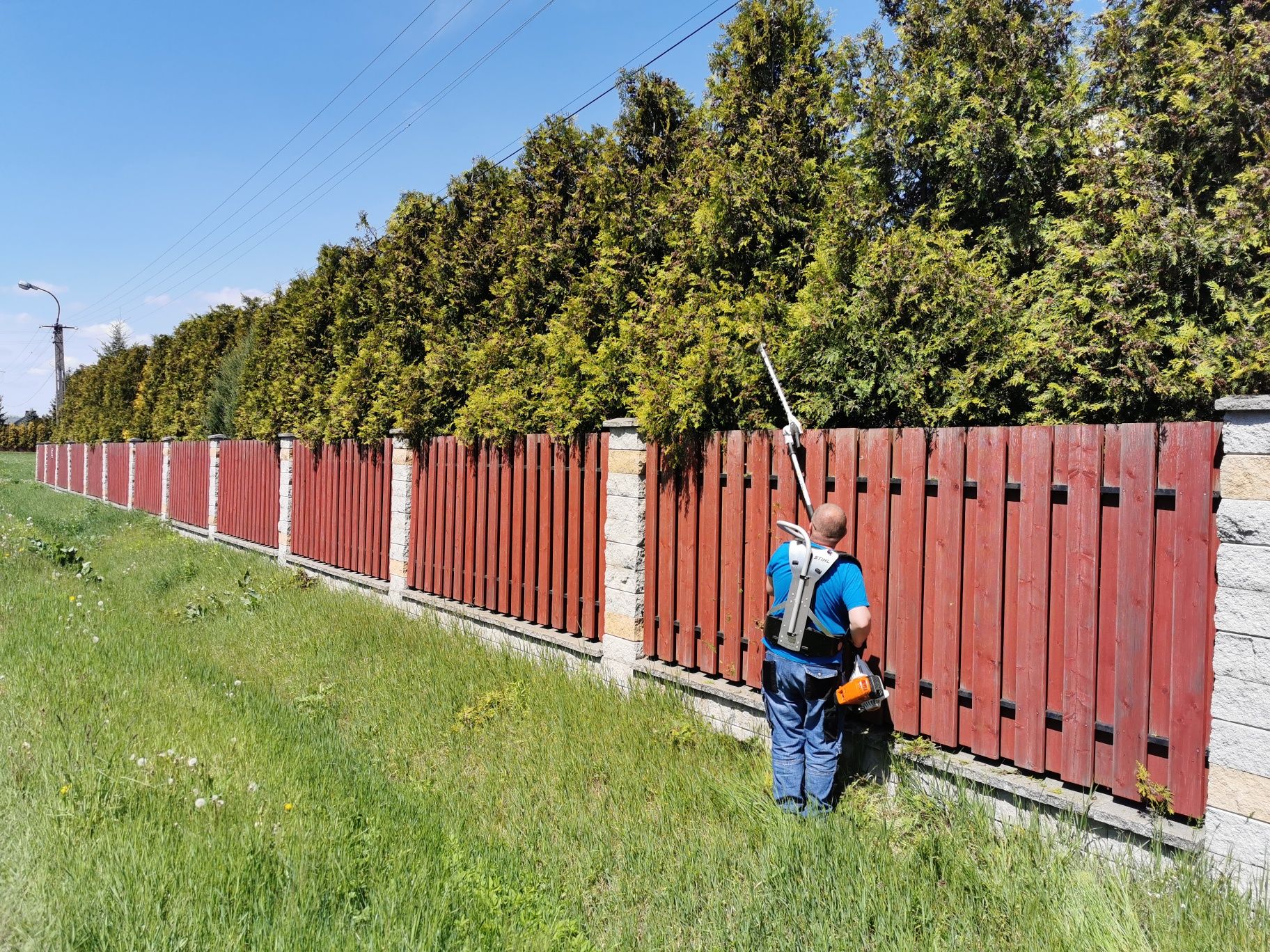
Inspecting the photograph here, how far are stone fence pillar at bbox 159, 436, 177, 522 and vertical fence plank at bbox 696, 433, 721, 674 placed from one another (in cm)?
1829

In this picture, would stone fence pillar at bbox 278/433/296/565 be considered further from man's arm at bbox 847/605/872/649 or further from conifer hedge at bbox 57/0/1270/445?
man's arm at bbox 847/605/872/649

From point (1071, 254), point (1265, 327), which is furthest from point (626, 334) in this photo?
point (1265, 327)

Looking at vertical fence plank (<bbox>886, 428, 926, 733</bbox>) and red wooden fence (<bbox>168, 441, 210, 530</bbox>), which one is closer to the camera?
vertical fence plank (<bbox>886, 428, 926, 733</bbox>)

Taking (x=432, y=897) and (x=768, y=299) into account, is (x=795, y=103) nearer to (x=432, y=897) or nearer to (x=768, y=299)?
(x=768, y=299)

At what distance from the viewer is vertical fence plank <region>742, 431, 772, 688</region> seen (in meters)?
5.26

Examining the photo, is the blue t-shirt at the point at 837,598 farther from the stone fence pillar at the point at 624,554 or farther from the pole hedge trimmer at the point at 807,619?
the stone fence pillar at the point at 624,554

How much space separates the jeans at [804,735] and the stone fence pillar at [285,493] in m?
10.7

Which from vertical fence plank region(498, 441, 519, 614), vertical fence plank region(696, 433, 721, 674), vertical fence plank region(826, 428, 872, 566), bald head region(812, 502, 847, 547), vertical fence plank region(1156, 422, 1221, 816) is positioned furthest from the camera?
vertical fence plank region(498, 441, 519, 614)

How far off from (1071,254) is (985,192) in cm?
103

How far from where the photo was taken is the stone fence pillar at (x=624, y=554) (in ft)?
20.7

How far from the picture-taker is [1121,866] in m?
3.38

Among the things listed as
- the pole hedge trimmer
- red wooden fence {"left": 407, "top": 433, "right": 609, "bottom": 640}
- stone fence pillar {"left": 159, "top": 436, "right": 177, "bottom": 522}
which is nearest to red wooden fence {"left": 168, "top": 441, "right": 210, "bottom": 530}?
stone fence pillar {"left": 159, "top": 436, "right": 177, "bottom": 522}

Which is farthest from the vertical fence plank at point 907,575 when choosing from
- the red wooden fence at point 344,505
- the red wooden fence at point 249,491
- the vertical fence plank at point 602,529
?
the red wooden fence at point 249,491

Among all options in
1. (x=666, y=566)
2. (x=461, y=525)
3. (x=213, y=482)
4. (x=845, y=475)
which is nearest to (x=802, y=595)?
(x=845, y=475)
